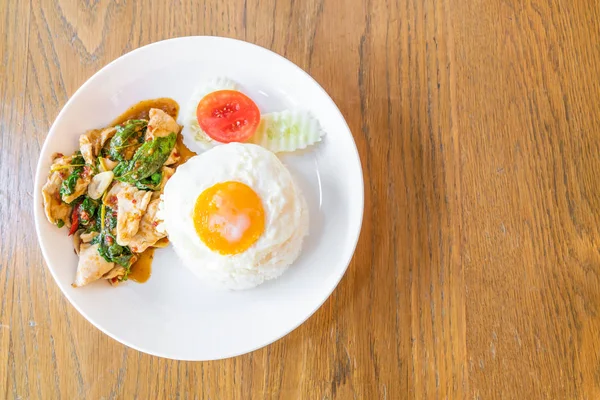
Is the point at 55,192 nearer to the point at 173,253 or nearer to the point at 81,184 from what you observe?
the point at 81,184

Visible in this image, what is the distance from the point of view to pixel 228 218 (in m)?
2.80

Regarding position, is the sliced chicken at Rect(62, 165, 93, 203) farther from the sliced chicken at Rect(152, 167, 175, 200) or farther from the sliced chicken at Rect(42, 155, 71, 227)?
the sliced chicken at Rect(152, 167, 175, 200)

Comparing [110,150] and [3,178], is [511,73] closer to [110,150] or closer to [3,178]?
[110,150]

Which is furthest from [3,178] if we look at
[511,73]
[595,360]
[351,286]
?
[595,360]

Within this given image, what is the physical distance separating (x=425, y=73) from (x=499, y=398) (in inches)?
88.9

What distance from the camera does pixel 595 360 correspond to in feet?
10.7

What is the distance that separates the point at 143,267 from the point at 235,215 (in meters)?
0.80

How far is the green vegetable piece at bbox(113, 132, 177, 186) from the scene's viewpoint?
308 centimetres

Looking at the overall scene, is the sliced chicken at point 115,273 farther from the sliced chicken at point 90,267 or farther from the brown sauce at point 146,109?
the brown sauce at point 146,109

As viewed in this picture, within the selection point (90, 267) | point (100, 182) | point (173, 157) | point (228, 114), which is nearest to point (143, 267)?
point (90, 267)

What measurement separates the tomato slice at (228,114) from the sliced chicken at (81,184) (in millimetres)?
767

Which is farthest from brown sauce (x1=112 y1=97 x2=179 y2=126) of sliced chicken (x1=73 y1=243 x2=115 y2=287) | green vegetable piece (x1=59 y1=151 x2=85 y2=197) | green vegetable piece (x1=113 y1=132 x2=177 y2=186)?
sliced chicken (x1=73 y1=243 x2=115 y2=287)

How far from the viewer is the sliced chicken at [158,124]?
308 centimetres

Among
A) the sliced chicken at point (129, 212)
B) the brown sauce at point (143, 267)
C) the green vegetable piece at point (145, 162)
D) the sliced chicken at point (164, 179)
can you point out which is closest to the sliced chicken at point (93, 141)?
the green vegetable piece at point (145, 162)
